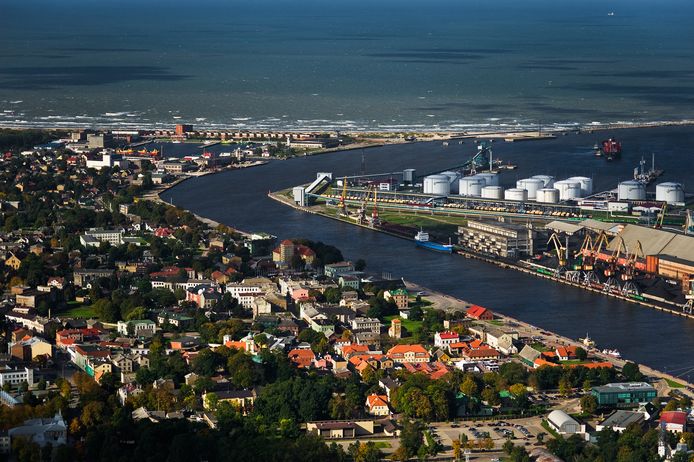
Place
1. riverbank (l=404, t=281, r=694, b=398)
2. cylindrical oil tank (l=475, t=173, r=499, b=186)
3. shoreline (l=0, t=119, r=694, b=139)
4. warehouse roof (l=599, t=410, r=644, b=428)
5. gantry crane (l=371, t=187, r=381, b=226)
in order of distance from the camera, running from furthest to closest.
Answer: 1. shoreline (l=0, t=119, r=694, b=139)
2. cylindrical oil tank (l=475, t=173, r=499, b=186)
3. gantry crane (l=371, t=187, r=381, b=226)
4. riverbank (l=404, t=281, r=694, b=398)
5. warehouse roof (l=599, t=410, r=644, b=428)

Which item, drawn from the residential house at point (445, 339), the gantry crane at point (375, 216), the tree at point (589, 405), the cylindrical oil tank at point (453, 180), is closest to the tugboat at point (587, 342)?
the residential house at point (445, 339)

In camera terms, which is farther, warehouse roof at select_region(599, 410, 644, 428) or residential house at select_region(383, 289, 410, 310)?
residential house at select_region(383, 289, 410, 310)

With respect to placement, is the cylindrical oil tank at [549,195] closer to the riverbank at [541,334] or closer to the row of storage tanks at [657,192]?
the row of storage tanks at [657,192]

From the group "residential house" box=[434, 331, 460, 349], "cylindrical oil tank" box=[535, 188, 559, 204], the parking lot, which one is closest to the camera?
the parking lot

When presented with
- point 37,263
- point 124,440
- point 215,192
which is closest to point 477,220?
point 215,192

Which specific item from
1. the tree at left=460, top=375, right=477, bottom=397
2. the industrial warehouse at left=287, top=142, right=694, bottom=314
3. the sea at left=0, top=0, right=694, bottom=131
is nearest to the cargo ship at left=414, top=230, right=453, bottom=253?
the industrial warehouse at left=287, top=142, right=694, bottom=314

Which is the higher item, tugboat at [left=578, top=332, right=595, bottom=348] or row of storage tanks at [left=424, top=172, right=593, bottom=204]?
row of storage tanks at [left=424, top=172, right=593, bottom=204]

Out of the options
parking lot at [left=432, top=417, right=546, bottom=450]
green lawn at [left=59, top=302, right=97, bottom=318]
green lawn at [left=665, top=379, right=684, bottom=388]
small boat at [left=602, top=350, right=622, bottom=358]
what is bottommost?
green lawn at [left=59, top=302, right=97, bottom=318]

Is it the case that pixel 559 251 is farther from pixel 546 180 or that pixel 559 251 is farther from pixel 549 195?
pixel 546 180

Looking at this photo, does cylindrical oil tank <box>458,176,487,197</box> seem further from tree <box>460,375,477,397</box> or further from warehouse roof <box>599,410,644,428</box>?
warehouse roof <box>599,410,644,428</box>

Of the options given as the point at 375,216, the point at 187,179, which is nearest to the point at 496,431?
the point at 375,216
